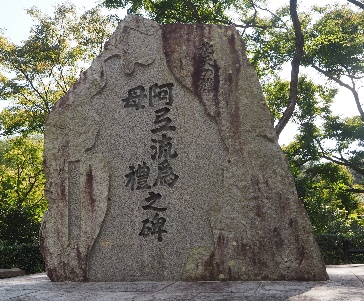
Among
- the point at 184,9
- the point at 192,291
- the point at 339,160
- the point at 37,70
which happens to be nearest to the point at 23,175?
the point at 37,70

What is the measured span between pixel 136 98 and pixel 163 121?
0.48 meters

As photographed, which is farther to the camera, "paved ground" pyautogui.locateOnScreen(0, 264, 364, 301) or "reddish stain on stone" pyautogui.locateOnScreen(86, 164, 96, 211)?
"reddish stain on stone" pyautogui.locateOnScreen(86, 164, 96, 211)

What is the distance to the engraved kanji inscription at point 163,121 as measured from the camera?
204 inches

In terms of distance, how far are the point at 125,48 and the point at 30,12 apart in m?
10.2

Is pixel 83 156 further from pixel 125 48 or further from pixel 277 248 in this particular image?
pixel 277 248

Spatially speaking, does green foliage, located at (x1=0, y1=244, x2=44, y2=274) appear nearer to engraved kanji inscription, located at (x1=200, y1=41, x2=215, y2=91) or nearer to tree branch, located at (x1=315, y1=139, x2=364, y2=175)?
engraved kanji inscription, located at (x1=200, y1=41, x2=215, y2=91)

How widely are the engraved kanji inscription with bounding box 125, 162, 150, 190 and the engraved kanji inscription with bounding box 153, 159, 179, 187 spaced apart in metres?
0.14

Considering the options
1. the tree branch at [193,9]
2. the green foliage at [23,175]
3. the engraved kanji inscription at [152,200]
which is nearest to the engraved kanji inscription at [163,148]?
the engraved kanji inscription at [152,200]

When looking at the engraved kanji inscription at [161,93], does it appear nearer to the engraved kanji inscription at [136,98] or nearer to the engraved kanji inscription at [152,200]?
the engraved kanji inscription at [136,98]

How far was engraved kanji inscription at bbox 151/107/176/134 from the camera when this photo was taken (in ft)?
17.0

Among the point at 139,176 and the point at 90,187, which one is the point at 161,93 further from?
the point at 90,187

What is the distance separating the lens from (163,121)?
5.22m

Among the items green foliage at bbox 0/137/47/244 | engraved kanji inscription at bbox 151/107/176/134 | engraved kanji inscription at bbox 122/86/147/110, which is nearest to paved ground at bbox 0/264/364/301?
engraved kanji inscription at bbox 151/107/176/134

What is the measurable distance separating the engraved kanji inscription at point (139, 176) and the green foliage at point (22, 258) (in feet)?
16.8
